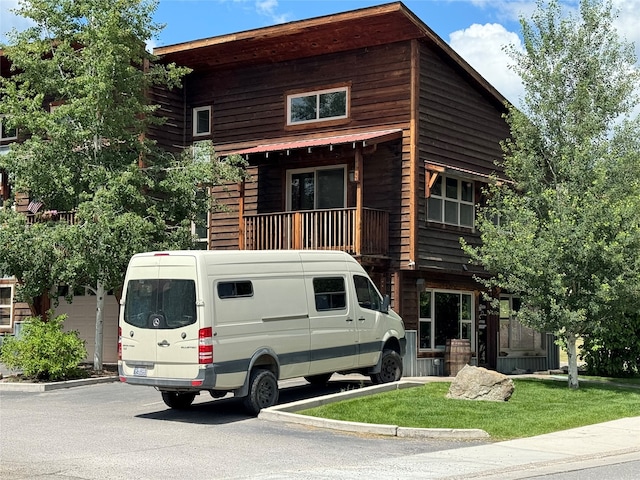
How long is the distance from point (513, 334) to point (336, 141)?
9.35 m

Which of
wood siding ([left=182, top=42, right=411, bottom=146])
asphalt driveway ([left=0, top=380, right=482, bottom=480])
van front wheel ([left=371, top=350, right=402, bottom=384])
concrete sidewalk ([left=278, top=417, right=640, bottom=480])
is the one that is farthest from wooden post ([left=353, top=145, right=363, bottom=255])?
concrete sidewalk ([left=278, top=417, right=640, bottom=480])

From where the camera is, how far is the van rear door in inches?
591

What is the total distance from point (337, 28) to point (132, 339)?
1227 centimetres

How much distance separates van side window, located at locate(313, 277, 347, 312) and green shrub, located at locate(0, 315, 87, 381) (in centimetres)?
683

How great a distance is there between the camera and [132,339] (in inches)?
617

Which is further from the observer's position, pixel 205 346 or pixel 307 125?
pixel 307 125

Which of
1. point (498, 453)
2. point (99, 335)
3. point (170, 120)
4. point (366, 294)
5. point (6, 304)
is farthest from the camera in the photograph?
point (6, 304)

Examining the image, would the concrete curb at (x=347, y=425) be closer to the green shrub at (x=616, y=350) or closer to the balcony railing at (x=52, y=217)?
the balcony railing at (x=52, y=217)

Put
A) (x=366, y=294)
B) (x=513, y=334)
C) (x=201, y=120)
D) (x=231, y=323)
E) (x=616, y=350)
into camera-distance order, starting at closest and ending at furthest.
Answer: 1. (x=231, y=323)
2. (x=366, y=294)
3. (x=616, y=350)
4. (x=201, y=120)
5. (x=513, y=334)

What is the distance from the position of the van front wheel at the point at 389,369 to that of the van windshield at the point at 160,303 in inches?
200

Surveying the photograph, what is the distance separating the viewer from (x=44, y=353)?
20641mm

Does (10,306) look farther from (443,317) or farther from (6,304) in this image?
(443,317)

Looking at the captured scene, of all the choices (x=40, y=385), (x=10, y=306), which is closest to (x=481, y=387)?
(x=40, y=385)

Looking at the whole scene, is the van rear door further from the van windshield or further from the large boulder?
the large boulder
